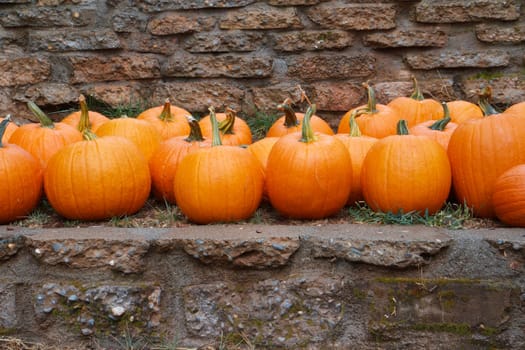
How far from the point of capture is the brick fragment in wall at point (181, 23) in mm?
3926

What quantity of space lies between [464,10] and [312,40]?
2.98 ft

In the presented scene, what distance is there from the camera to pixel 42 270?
223 centimetres

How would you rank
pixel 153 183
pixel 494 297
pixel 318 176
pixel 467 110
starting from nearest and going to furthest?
pixel 494 297
pixel 318 176
pixel 153 183
pixel 467 110

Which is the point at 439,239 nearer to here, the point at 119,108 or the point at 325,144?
the point at 325,144

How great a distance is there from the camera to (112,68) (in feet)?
13.3

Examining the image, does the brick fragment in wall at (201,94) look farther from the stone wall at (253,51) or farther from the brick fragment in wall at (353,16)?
the brick fragment in wall at (353,16)

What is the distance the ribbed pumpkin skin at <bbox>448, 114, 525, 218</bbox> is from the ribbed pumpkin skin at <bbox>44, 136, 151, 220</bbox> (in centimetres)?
126

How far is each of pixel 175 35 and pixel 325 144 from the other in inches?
76.4

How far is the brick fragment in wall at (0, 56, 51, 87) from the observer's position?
401 centimetres

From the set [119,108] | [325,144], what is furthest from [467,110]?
[119,108]

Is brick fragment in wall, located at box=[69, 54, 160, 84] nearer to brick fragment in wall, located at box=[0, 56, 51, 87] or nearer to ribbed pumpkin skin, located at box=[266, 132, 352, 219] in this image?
brick fragment in wall, located at box=[0, 56, 51, 87]

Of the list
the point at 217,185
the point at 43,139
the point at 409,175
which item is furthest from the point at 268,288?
the point at 43,139

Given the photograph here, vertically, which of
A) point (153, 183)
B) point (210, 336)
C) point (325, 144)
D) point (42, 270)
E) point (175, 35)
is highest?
point (175, 35)

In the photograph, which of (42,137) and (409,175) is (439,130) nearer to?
(409,175)
